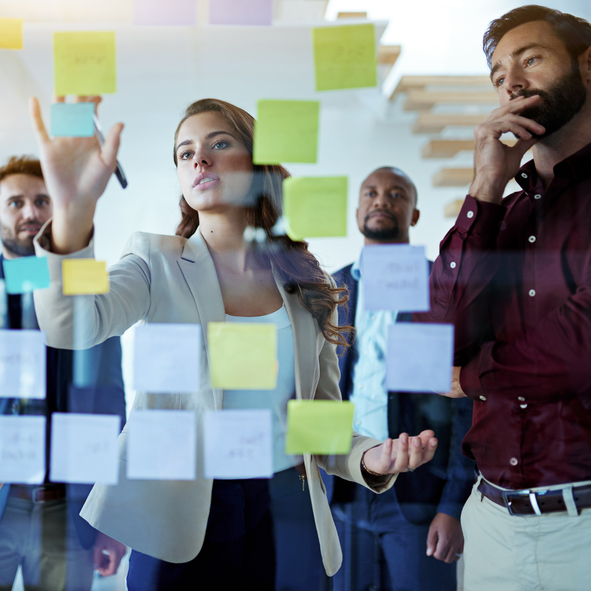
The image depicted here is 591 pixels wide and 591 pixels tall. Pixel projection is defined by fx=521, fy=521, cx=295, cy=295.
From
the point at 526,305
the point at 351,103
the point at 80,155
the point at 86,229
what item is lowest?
the point at 526,305

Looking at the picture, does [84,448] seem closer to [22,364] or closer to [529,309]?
[22,364]

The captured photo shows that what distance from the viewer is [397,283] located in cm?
97

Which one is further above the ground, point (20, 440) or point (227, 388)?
point (227, 388)

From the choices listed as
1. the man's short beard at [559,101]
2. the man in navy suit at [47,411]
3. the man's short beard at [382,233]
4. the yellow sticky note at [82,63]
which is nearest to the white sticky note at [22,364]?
the man in navy suit at [47,411]

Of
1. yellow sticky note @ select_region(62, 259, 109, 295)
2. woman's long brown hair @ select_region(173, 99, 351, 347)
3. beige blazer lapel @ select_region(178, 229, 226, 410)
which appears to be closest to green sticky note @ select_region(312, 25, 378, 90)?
woman's long brown hair @ select_region(173, 99, 351, 347)

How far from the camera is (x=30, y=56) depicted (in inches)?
40.4

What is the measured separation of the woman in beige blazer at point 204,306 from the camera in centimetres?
95

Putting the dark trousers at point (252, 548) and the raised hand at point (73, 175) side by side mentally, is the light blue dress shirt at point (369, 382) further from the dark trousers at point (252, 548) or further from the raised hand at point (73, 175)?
the raised hand at point (73, 175)

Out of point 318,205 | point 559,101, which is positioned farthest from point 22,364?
point 559,101

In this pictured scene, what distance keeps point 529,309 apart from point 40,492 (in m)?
1.04

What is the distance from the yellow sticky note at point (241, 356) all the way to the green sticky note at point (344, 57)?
18.9 inches

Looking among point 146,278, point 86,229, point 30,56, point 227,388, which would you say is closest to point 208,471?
point 227,388

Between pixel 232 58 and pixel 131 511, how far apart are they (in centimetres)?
91

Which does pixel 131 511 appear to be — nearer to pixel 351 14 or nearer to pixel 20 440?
pixel 20 440
